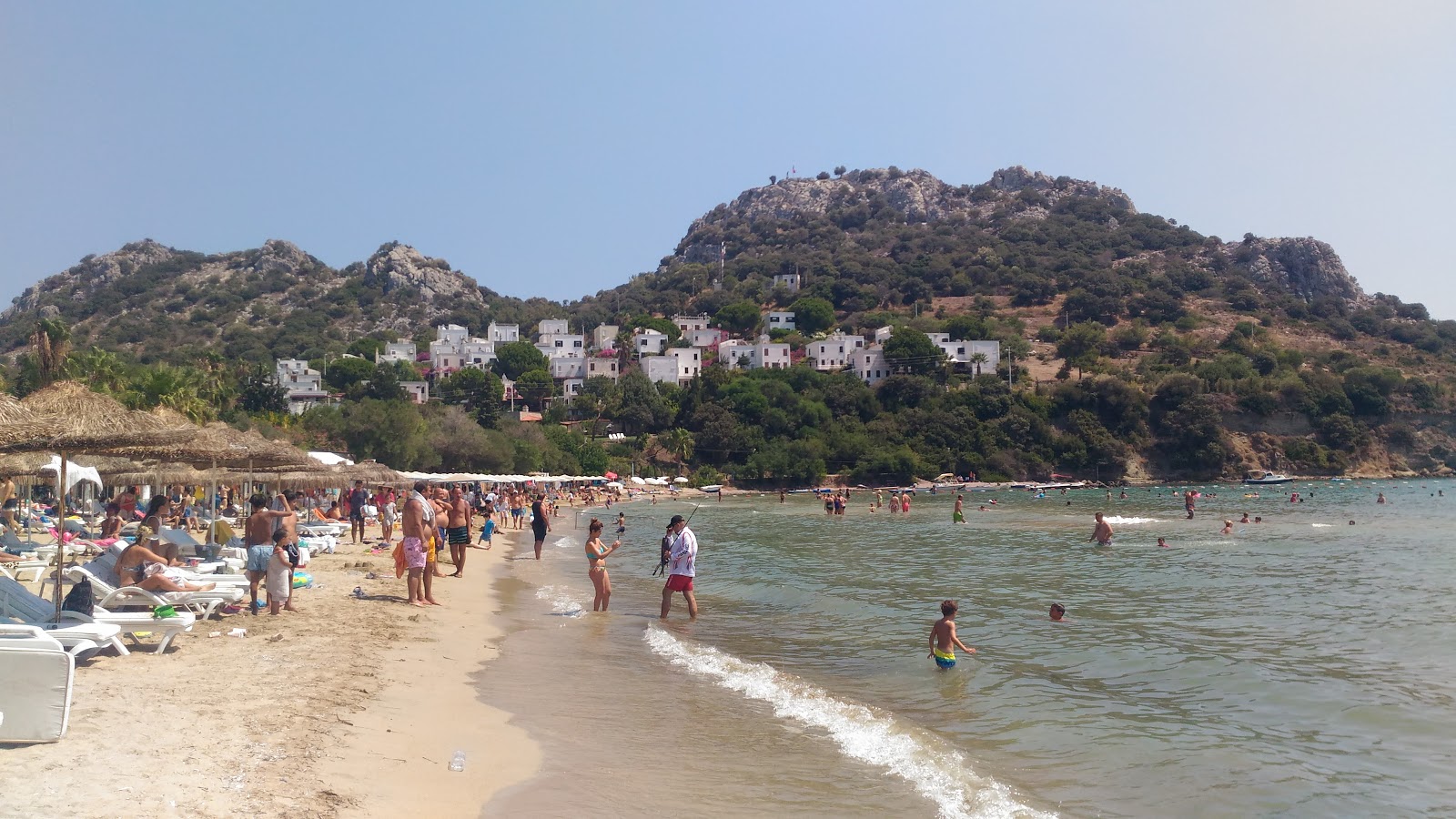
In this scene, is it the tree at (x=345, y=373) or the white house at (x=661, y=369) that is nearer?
the tree at (x=345, y=373)

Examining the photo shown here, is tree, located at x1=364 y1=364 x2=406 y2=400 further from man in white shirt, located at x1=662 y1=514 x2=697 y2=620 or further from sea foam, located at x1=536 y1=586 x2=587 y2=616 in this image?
man in white shirt, located at x1=662 y1=514 x2=697 y2=620

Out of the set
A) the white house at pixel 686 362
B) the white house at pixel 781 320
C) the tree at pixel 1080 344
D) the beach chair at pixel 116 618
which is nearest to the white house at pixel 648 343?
the white house at pixel 686 362

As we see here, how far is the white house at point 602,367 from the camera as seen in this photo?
10081cm

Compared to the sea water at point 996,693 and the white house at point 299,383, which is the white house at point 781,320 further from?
the sea water at point 996,693

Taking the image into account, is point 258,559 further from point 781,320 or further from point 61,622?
point 781,320

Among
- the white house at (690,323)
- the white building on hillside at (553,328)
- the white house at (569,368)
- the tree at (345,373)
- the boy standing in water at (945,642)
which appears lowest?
the boy standing in water at (945,642)

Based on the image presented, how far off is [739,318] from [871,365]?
29.5m

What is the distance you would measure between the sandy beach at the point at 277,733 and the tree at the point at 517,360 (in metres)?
93.9

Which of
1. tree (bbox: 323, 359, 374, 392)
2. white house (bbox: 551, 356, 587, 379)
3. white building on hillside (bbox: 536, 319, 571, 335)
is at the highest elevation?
white building on hillside (bbox: 536, 319, 571, 335)

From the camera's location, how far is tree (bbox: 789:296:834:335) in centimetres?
11994

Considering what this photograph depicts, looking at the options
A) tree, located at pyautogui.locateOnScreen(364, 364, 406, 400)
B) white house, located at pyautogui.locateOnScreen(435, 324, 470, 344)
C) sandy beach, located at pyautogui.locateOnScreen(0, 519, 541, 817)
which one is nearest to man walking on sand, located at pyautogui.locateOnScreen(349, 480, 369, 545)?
sandy beach, located at pyautogui.locateOnScreen(0, 519, 541, 817)

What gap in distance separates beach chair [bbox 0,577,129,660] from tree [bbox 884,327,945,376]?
299 ft

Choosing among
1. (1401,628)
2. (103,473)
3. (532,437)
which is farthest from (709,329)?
(1401,628)

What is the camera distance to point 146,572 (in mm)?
9023
